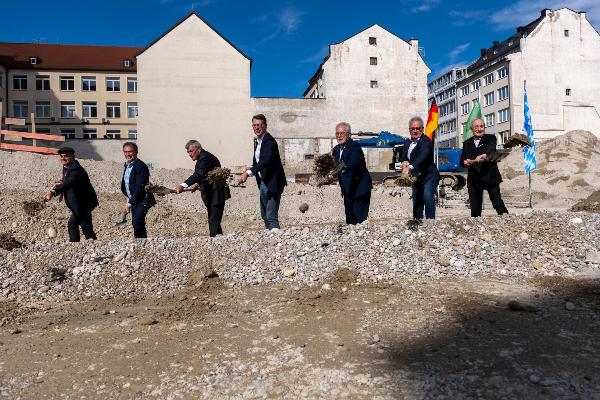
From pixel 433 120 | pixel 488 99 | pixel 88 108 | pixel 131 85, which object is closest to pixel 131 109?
pixel 131 85

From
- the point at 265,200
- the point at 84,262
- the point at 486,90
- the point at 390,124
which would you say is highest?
the point at 486,90

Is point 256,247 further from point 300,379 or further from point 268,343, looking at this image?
point 300,379

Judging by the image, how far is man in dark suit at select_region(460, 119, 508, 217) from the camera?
7.46m

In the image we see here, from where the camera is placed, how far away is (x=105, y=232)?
14.3 m

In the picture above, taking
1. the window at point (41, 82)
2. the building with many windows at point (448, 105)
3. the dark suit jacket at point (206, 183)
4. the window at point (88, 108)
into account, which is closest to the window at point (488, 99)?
the building with many windows at point (448, 105)

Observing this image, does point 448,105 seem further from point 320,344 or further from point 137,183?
point 320,344

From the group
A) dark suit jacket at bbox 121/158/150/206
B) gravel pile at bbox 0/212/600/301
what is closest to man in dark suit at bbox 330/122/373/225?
gravel pile at bbox 0/212/600/301

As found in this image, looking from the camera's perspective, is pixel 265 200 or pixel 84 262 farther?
pixel 265 200

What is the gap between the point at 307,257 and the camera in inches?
259

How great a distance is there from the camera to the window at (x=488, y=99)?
54156 millimetres

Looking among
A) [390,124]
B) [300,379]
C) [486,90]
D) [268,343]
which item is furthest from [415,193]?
[486,90]

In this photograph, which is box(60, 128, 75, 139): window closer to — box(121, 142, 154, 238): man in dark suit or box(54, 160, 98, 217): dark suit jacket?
box(54, 160, 98, 217): dark suit jacket

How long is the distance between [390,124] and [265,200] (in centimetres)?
3586

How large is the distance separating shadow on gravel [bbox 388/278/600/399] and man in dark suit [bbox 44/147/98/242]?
5.51 metres
